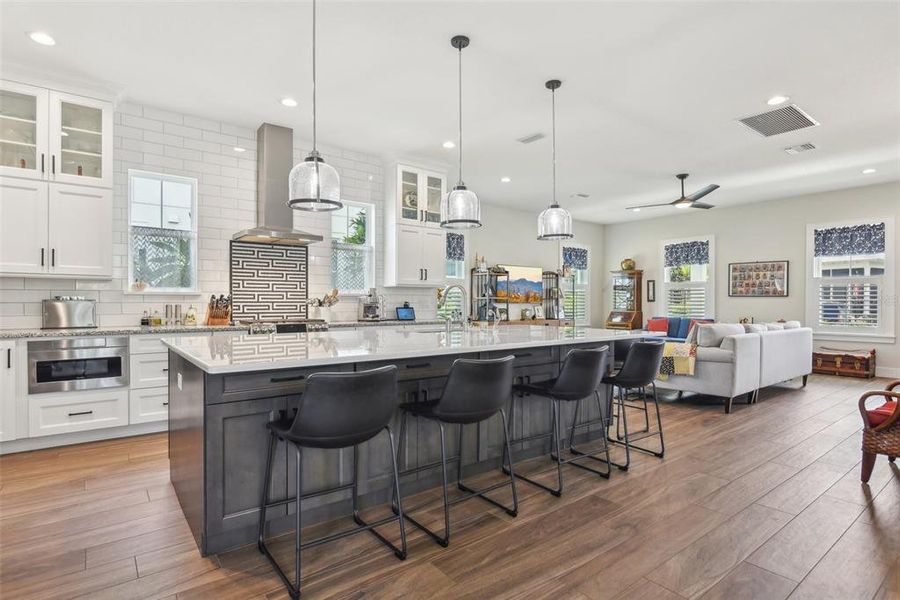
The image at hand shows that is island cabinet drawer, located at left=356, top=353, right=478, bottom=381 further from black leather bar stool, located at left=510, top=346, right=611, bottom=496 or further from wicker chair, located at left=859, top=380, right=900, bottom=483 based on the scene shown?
wicker chair, located at left=859, top=380, right=900, bottom=483

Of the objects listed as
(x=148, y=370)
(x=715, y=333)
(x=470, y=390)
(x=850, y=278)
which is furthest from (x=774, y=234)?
(x=148, y=370)

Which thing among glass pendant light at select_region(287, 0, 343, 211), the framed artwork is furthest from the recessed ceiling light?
the framed artwork

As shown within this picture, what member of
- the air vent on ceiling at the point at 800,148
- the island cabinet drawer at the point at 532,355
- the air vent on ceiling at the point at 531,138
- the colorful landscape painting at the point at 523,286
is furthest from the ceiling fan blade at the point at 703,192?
the island cabinet drawer at the point at 532,355

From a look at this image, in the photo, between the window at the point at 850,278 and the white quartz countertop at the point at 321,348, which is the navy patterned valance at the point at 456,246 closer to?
the white quartz countertop at the point at 321,348

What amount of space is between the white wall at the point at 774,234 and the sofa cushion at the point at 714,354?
4.13 m

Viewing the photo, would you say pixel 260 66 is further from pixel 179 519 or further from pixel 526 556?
pixel 526 556

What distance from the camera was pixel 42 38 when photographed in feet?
11.3

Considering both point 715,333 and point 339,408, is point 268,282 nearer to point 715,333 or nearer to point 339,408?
point 339,408

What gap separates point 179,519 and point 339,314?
3.55m

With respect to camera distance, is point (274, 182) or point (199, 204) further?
point (274, 182)

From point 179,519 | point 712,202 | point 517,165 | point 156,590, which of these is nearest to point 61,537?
point 179,519

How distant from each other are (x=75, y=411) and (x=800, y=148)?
778 centimetres

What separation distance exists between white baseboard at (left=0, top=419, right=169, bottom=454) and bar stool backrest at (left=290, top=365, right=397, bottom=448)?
10.1 feet

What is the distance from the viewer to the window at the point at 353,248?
19.7 ft
